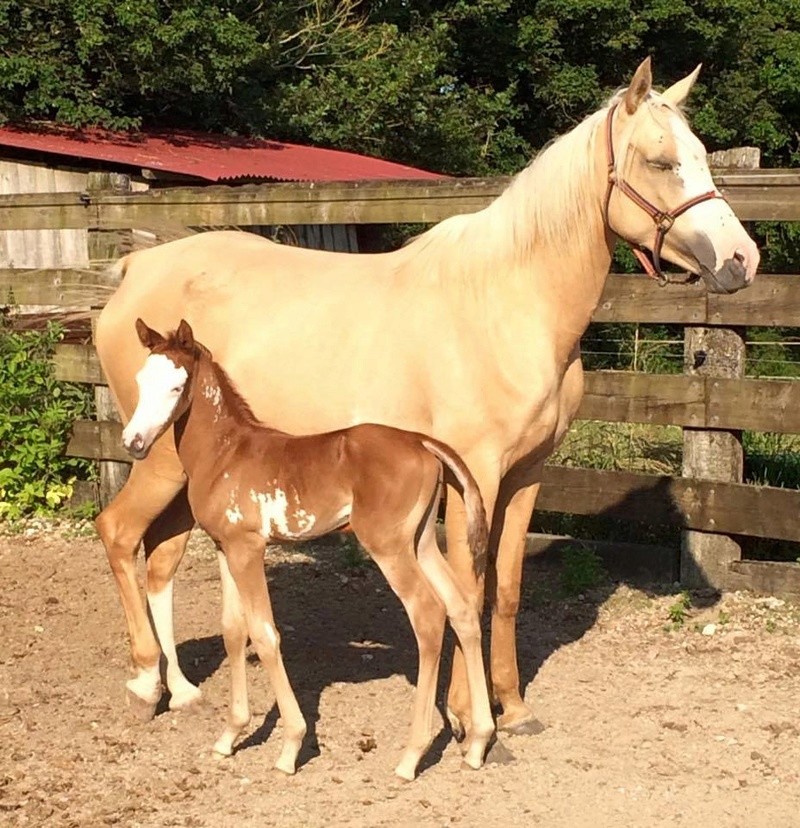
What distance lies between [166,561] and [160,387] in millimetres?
1129

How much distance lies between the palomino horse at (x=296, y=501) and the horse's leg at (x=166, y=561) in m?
0.72

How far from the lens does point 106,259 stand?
7.38 meters

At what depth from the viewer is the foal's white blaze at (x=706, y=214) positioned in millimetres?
3848

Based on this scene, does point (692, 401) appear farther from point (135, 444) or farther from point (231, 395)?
point (135, 444)

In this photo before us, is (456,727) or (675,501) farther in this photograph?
(675,501)

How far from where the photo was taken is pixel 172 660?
15.8ft

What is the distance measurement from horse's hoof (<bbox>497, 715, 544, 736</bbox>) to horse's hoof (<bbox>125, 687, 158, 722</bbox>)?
1263 mm

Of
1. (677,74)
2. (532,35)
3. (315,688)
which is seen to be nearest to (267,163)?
(532,35)

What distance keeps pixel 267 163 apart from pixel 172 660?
14856mm

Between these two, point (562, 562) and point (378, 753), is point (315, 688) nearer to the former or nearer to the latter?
point (378, 753)

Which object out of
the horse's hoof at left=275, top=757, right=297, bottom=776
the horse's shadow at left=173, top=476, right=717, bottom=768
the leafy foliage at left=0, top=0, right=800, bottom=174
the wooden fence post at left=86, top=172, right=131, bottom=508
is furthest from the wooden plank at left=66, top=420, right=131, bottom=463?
the leafy foliage at left=0, top=0, right=800, bottom=174

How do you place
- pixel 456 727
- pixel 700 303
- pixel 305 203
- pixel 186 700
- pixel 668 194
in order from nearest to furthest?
pixel 668 194 → pixel 456 727 → pixel 186 700 → pixel 700 303 → pixel 305 203

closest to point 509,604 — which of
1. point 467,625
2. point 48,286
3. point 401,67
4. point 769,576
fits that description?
point 467,625

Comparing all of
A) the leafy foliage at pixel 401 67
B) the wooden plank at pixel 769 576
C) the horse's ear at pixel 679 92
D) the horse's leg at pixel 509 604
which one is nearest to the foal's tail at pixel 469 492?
the horse's leg at pixel 509 604
